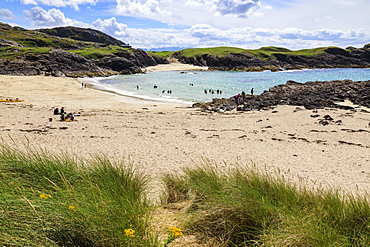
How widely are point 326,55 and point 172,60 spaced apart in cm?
8461

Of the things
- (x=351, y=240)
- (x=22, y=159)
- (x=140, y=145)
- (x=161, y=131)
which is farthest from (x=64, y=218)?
(x=161, y=131)

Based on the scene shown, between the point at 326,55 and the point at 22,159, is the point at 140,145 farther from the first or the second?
the point at 326,55

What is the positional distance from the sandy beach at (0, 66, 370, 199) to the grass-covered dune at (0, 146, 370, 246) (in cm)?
263

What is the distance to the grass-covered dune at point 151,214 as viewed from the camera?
2.92 metres

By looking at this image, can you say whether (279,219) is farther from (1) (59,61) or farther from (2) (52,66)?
(1) (59,61)

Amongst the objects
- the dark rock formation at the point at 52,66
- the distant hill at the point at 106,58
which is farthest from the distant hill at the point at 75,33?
the dark rock formation at the point at 52,66

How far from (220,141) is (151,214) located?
1009cm

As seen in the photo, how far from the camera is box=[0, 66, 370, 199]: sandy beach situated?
989 centimetres

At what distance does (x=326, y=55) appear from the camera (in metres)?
144

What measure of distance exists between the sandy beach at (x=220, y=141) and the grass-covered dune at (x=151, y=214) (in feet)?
8.64

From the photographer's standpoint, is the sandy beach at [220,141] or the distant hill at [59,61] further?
the distant hill at [59,61]

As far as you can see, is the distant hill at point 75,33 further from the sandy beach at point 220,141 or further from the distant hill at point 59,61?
the sandy beach at point 220,141

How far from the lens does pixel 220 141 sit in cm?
1398

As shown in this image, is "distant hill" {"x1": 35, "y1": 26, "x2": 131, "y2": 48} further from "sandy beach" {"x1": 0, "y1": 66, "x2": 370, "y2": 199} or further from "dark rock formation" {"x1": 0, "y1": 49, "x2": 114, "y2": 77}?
"sandy beach" {"x1": 0, "y1": 66, "x2": 370, "y2": 199}
